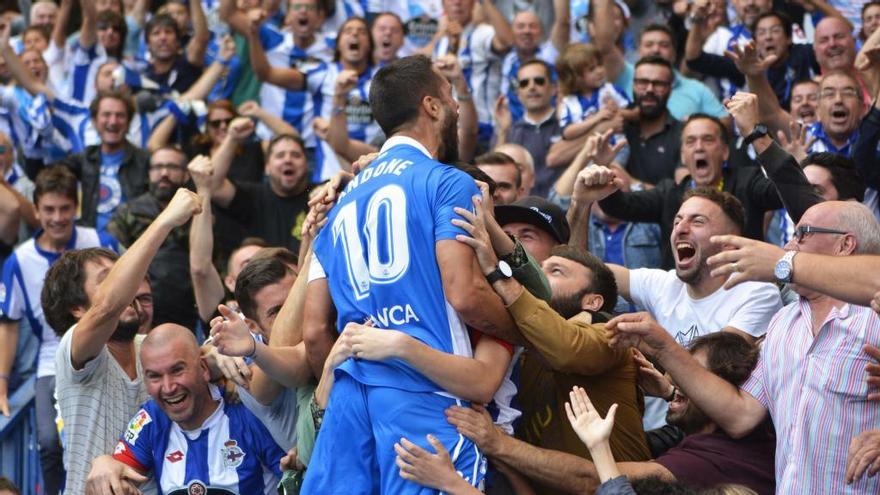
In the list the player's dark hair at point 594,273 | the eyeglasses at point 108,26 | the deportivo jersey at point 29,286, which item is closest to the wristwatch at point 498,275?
the player's dark hair at point 594,273

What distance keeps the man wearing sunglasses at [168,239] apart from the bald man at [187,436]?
2963mm

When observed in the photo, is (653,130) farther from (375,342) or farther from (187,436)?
(375,342)

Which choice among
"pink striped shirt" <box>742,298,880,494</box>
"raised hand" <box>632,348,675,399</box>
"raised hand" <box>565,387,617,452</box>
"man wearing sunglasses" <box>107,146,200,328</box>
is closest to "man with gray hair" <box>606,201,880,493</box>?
"pink striped shirt" <box>742,298,880,494</box>

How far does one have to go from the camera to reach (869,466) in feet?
16.4

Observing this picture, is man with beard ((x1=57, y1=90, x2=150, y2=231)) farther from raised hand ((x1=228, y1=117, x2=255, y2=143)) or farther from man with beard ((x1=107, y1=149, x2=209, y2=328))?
raised hand ((x1=228, y1=117, x2=255, y2=143))

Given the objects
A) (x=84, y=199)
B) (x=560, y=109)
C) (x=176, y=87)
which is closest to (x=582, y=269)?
(x=560, y=109)

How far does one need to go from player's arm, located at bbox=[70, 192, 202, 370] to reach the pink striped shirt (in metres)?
2.79

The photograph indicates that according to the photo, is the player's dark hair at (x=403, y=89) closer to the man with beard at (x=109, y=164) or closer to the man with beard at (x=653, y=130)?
the man with beard at (x=653, y=130)

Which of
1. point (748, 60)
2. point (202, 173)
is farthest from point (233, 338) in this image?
point (748, 60)

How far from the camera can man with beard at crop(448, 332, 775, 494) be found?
5.11 meters

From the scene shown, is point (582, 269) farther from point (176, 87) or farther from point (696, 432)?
point (176, 87)

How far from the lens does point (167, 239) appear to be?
9461 mm

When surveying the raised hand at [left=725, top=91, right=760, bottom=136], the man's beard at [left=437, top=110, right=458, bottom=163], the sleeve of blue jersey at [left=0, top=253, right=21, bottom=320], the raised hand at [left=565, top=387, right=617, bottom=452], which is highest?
the man's beard at [left=437, top=110, right=458, bottom=163]

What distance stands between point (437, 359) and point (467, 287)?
0.93ft
